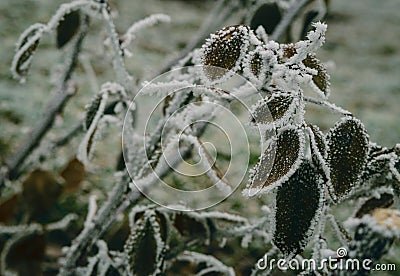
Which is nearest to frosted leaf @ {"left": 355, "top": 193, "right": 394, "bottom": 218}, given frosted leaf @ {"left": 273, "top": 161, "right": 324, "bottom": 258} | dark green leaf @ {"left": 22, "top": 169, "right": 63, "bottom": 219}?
frosted leaf @ {"left": 273, "top": 161, "right": 324, "bottom": 258}

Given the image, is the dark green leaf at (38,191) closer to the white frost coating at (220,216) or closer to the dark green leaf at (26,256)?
the dark green leaf at (26,256)

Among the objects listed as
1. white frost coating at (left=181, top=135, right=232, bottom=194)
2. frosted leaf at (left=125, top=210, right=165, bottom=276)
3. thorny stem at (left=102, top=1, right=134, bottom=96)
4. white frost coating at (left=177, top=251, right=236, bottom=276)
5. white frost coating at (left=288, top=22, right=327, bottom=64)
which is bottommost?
frosted leaf at (left=125, top=210, right=165, bottom=276)

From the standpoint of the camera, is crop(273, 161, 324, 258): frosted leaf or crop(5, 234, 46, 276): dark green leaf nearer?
crop(273, 161, 324, 258): frosted leaf

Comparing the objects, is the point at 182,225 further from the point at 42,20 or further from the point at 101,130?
the point at 42,20

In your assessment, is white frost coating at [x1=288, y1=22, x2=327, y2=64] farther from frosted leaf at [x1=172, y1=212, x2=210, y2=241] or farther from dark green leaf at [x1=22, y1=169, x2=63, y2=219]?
dark green leaf at [x1=22, y1=169, x2=63, y2=219]

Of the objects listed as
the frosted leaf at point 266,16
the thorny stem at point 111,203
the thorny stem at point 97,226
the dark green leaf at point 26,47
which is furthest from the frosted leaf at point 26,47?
the frosted leaf at point 266,16
